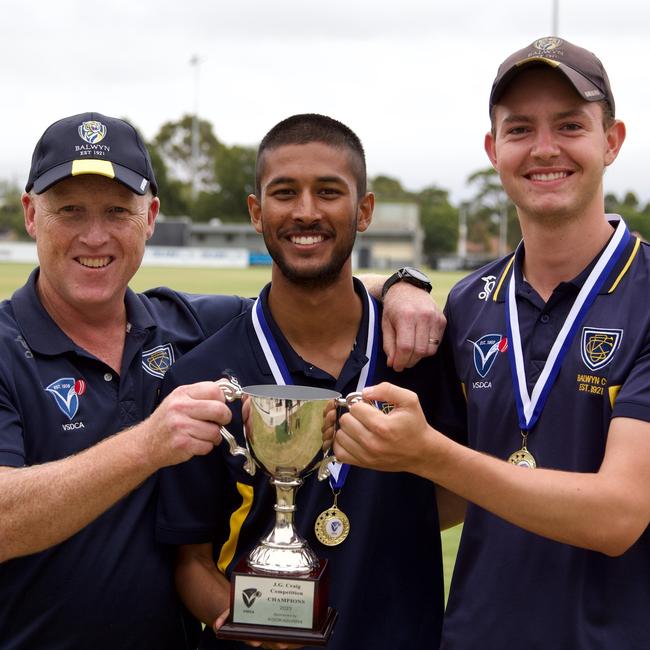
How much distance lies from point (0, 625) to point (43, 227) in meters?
1.40

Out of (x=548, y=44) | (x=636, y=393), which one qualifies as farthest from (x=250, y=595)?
(x=548, y=44)

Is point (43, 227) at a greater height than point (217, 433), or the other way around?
point (43, 227)

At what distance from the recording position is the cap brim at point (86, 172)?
3275 mm

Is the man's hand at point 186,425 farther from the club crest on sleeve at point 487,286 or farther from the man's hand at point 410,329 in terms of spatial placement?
the club crest on sleeve at point 487,286

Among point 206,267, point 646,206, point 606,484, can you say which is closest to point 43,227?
point 606,484

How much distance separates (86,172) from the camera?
3273 millimetres

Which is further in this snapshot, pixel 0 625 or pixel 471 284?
pixel 471 284

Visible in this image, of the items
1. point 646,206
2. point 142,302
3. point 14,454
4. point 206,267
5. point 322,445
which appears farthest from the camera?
point 646,206

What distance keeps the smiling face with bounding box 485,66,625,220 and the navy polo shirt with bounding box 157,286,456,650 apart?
765 mm

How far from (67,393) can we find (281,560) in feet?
3.20

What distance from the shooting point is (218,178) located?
7731cm

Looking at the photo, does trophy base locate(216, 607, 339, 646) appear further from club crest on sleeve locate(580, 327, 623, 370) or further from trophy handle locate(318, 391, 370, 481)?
club crest on sleeve locate(580, 327, 623, 370)

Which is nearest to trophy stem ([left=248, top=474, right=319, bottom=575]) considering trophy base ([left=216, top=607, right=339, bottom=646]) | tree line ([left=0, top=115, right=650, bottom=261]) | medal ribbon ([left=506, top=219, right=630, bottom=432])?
trophy base ([left=216, top=607, right=339, bottom=646])

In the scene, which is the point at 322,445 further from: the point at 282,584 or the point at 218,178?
the point at 218,178
